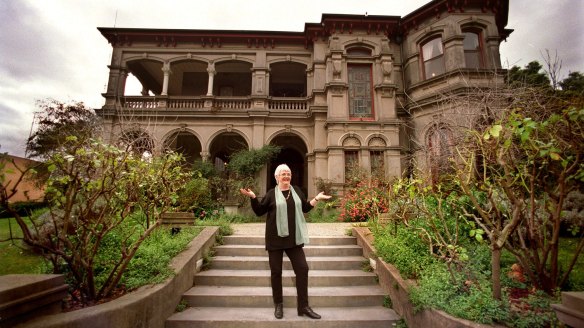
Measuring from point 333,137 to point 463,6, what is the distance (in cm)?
842

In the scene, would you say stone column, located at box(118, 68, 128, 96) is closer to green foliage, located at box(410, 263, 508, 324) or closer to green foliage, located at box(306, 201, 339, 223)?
green foliage, located at box(306, 201, 339, 223)

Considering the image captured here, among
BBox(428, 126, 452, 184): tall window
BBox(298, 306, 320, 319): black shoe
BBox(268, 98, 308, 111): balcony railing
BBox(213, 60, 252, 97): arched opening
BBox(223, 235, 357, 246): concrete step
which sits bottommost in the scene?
BBox(298, 306, 320, 319): black shoe

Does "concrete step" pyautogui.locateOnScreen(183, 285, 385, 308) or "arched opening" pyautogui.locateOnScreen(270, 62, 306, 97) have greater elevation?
"arched opening" pyautogui.locateOnScreen(270, 62, 306, 97)

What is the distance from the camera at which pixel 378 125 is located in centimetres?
1250

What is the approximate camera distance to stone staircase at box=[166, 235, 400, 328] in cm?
357

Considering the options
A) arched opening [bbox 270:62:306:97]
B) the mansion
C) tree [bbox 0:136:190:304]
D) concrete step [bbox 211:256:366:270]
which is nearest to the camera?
tree [bbox 0:136:190:304]

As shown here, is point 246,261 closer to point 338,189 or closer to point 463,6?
point 338,189

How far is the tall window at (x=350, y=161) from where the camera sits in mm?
12048

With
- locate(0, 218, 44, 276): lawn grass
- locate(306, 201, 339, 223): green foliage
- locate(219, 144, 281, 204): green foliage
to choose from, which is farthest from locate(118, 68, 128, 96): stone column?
locate(306, 201, 339, 223): green foliage

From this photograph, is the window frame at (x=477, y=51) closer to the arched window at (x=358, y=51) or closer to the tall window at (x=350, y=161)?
the arched window at (x=358, y=51)

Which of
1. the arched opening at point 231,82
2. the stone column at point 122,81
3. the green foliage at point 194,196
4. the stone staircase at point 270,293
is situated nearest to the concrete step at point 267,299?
the stone staircase at point 270,293

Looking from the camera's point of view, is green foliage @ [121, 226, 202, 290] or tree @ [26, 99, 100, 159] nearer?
green foliage @ [121, 226, 202, 290]

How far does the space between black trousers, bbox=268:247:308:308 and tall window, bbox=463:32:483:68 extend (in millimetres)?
12926

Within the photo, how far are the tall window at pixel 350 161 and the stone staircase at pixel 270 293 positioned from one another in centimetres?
679
